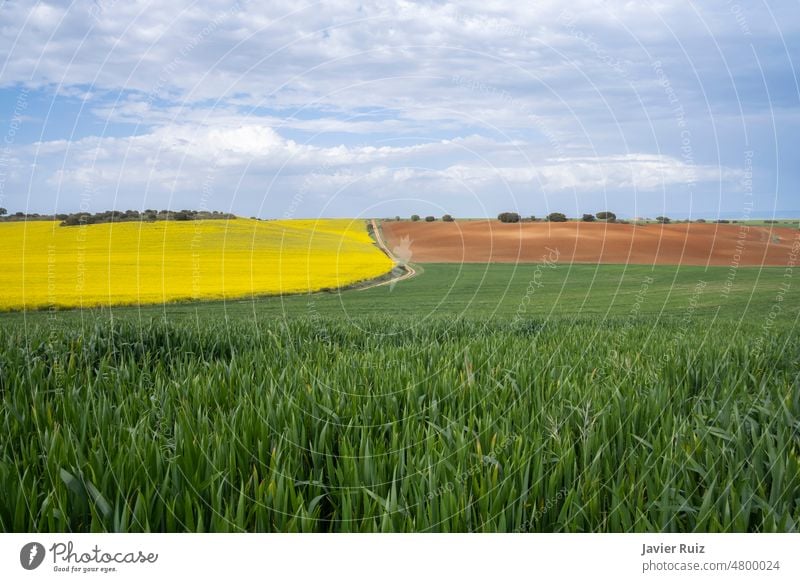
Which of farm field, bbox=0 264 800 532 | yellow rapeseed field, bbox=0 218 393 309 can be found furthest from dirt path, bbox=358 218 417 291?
farm field, bbox=0 264 800 532

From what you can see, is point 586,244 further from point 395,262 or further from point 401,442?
point 401,442

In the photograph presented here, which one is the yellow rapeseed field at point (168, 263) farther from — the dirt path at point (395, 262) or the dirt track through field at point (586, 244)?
the dirt track through field at point (586, 244)

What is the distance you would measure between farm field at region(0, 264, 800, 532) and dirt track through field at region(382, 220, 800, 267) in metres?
35.8

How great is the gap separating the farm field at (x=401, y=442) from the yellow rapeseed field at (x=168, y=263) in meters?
12.4

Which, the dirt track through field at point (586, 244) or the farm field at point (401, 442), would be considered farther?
the dirt track through field at point (586, 244)

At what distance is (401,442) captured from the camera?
4496 mm

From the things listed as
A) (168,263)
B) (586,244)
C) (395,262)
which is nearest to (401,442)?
(168,263)

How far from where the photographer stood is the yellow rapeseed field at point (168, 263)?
26.9 m

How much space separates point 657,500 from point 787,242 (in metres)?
50.3

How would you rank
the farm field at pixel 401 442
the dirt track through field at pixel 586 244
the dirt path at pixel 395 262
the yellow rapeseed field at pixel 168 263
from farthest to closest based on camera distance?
the dirt track through field at pixel 586 244
the dirt path at pixel 395 262
the yellow rapeseed field at pixel 168 263
the farm field at pixel 401 442

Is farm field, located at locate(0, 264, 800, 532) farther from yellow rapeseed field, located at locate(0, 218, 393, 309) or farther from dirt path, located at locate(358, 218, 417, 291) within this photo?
dirt path, located at locate(358, 218, 417, 291)

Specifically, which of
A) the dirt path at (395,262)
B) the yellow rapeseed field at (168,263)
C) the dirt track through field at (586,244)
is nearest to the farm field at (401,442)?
the yellow rapeseed field at (168,263)
